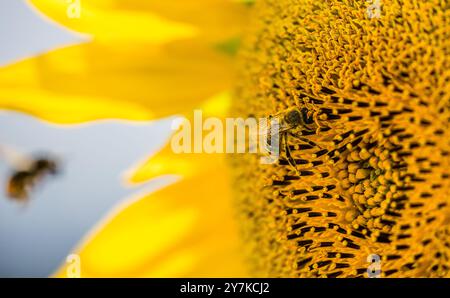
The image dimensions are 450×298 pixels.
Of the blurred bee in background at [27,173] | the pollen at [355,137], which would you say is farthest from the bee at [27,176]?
the pollen at [355,137]

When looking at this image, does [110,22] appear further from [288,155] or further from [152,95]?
[288,155]

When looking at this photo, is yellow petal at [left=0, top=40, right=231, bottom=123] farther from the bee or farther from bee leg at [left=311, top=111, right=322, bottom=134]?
bee leg at [left=311, top=111, right=322, bottom=134]

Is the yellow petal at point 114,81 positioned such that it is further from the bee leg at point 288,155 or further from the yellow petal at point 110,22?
the bee leg at point 288,155

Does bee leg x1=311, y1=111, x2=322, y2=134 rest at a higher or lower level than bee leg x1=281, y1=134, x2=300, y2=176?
higher

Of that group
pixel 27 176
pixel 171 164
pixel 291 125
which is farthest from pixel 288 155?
pixel 27 176

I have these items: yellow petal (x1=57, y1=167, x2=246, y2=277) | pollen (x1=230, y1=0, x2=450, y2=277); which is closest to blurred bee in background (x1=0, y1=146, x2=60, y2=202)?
yellow petal (x1=57, y1=167, x2=246, y2=277)
